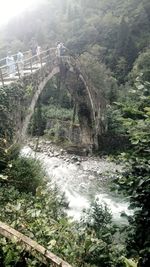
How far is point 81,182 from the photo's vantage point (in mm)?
22328

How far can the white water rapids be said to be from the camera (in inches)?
687

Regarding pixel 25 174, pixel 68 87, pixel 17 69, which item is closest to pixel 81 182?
pixel 17 69

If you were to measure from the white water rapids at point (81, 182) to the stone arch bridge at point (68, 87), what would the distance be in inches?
105

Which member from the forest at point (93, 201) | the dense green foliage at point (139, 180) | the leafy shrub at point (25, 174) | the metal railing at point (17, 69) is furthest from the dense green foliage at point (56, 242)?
the metal railing at point (17, 69)

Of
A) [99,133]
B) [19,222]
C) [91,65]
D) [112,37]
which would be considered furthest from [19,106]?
[112,37]

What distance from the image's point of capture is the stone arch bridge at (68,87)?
17125 millimetres

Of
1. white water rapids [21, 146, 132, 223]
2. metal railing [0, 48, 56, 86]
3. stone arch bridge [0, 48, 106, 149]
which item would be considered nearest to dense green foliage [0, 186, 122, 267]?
white water rapids [21, 146, 132, 223]

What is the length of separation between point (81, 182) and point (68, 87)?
1191cm

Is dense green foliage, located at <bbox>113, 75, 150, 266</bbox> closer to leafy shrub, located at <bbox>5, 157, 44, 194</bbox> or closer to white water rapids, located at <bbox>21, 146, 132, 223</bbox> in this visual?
leafy shrub, located at <bbox>5, 157, 44, 194</bbox>

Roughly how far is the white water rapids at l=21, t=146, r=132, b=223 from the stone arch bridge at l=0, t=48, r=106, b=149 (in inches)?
105

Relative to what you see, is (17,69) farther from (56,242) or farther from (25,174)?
(56,242)

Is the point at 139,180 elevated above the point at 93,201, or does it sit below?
above

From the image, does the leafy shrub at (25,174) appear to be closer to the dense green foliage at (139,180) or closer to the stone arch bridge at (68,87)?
the stone arch bridge at (68,87)

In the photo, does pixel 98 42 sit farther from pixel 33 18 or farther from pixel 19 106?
pixel 19 106
